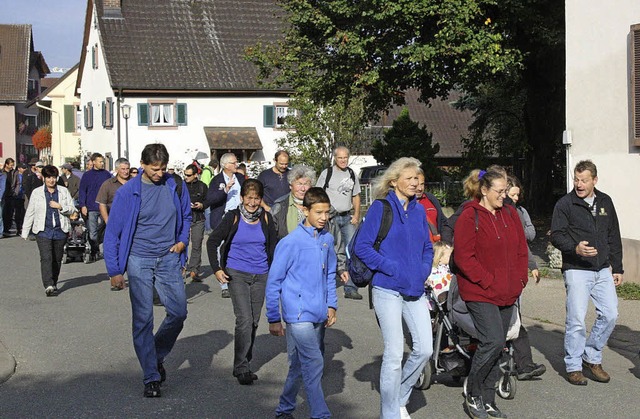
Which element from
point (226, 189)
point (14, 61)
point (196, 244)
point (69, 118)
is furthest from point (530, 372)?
point (14, 61)

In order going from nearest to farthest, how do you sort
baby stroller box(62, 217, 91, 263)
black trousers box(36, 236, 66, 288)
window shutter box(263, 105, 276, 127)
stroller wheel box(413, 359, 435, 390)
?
stroller wheel box(413, 359, 435, 390), black trousers box(36, 236, 66, 288), baby stroller box(62, 217, 91, 263), window shutter box(263, 105, 276, 127)

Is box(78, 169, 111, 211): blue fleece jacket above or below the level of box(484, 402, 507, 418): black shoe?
above

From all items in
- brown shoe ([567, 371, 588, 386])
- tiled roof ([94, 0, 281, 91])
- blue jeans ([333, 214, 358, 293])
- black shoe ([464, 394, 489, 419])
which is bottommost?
brown shoe ([567, 371, 588, 386])

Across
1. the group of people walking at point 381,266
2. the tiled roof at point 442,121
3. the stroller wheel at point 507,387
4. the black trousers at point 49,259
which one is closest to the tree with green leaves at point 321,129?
the black trousers at point 49,259

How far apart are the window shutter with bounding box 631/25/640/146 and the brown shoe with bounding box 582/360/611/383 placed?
6.27 m

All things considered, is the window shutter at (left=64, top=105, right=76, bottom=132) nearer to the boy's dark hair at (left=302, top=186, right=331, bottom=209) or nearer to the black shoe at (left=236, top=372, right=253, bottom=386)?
the black shoe at (left=236, top=372, right=253, bottom=386)

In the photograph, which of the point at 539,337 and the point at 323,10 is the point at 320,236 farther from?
the point at 323,10

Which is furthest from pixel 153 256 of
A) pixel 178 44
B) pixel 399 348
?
pixel 178 44

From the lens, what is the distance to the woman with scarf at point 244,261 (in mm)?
8344

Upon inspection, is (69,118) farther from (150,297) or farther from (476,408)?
(476,408)

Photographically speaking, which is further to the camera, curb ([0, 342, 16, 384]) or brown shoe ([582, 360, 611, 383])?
curb ([0, 342, 16, 384])

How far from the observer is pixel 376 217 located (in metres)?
6.73

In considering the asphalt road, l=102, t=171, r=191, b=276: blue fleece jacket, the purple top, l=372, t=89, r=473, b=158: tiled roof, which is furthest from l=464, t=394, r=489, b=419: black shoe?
l=372, t=89, r=473, b=158: tiled roof

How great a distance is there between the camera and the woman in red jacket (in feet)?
23.2
